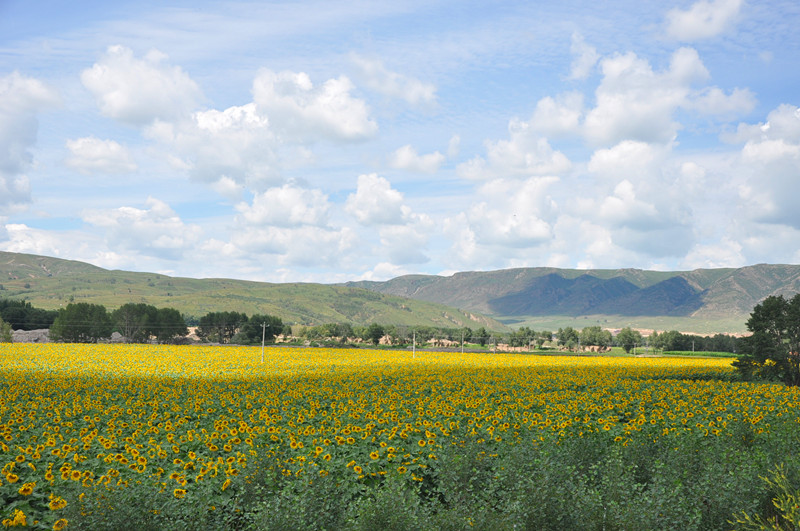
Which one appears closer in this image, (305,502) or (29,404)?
(305,502)

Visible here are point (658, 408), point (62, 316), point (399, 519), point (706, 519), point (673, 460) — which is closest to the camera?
point (399, 519)

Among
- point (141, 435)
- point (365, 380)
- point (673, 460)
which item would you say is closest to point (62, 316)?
point (365, 380)

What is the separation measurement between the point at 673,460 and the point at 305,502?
30.3 ft

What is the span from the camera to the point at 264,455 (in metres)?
12.0

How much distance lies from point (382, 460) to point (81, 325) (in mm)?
A: 122695

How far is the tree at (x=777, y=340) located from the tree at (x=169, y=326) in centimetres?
11518

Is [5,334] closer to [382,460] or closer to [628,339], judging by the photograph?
[382,460]

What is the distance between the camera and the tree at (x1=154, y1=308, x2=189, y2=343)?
132 meters

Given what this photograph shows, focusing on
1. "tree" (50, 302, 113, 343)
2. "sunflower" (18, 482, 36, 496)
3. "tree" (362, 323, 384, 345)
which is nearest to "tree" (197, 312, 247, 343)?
"tree" (50, 302, 113, 343)

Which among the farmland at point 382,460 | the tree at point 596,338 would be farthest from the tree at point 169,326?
the tree at point 596,338

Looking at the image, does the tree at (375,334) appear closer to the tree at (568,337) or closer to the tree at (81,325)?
the tree at (568,337)

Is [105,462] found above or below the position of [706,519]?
above

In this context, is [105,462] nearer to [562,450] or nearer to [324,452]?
[324,452]

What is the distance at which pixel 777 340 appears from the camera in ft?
133
